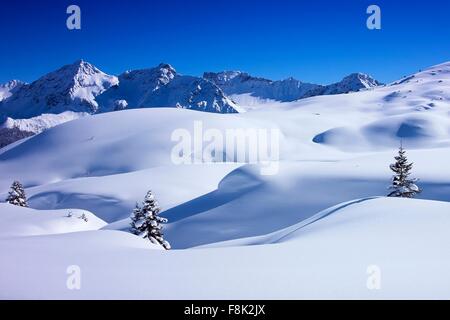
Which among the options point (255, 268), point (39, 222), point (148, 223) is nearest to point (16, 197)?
point (39, 222)

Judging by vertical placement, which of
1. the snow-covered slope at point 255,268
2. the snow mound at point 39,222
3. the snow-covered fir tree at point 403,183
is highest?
the snow-covered fir tree at point 403,183

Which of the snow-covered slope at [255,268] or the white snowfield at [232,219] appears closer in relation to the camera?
the snow-covered slope at [255,268]

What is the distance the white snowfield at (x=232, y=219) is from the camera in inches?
262

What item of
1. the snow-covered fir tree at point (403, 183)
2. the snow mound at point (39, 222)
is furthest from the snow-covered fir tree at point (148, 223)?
the snow-covered fir tree at point (403, 183)

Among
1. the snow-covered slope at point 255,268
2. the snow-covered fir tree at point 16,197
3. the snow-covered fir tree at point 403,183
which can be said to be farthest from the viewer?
the snow-covered fir tree at point 16,197

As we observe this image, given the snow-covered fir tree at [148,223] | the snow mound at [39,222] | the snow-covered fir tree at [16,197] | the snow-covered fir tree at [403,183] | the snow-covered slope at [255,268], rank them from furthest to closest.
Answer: the snow-covered fir tree at [16,197] → the snow-covered fir tree at [403,183] → the snow-covered fir tree at [148,223] → the snow mound at [39,222] → the snow-covered slope at [255,268]

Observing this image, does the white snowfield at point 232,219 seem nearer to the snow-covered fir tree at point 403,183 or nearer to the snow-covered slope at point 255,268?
the snow-covered slope at point 255,268

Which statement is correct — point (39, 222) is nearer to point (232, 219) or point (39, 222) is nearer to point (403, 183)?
point (232, 219)

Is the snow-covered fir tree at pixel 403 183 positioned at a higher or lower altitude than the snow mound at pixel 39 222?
higher

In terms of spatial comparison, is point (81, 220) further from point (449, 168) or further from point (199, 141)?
point (199, 141)

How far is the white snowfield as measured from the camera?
21.8ft

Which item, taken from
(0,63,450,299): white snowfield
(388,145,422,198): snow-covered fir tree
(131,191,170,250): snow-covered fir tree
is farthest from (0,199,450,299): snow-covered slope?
(388,145,422,198): snow-covered fir tree

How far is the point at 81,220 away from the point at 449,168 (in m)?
32.0
